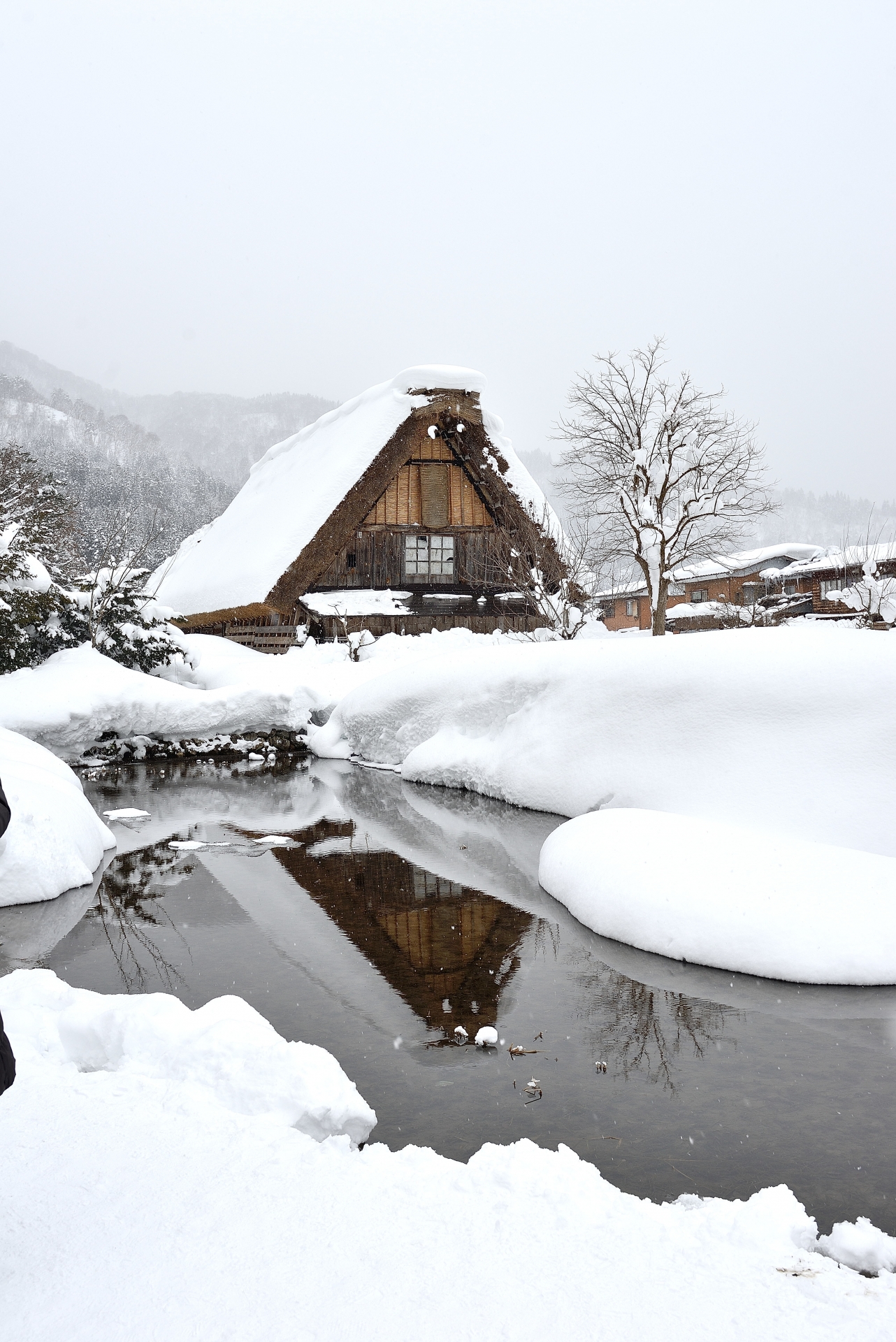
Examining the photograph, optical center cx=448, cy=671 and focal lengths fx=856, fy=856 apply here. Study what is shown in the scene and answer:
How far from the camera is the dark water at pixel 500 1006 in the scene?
322 cm

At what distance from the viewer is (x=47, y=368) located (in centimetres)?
16612

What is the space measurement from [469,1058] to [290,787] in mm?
8531

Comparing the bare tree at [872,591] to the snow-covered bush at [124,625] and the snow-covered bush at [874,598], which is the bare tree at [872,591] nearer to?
the snow-covered bush at [874,598]

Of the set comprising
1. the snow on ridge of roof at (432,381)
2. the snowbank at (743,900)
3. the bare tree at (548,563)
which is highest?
the snow on ridge of roof at (432,381)

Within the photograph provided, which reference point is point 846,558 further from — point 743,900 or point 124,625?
point 743,900

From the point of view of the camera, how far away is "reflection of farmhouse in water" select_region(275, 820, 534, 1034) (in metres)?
4.70

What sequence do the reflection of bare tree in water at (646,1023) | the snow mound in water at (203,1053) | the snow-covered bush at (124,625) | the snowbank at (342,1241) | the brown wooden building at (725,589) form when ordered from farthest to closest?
the brown wooden building at (725,589), the snow-covered bush at (124,625), the reflection of bare tree in water at (646,1023), the snow mound in water at (203,1053), the snowbank at (342,1241)

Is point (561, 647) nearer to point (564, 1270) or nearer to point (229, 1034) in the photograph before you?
point (229, 1034)

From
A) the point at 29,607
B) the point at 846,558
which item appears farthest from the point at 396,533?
the point at 846,558

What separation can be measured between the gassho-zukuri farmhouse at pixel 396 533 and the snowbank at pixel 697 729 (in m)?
9.14

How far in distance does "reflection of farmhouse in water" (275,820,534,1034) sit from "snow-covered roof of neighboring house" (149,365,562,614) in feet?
40.5

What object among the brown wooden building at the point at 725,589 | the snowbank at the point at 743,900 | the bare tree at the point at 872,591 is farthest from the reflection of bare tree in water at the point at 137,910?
the brown wooden building at the point at 725,589

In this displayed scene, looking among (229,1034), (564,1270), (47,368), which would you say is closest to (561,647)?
(229,1034)

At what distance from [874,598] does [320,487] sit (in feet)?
45.7
